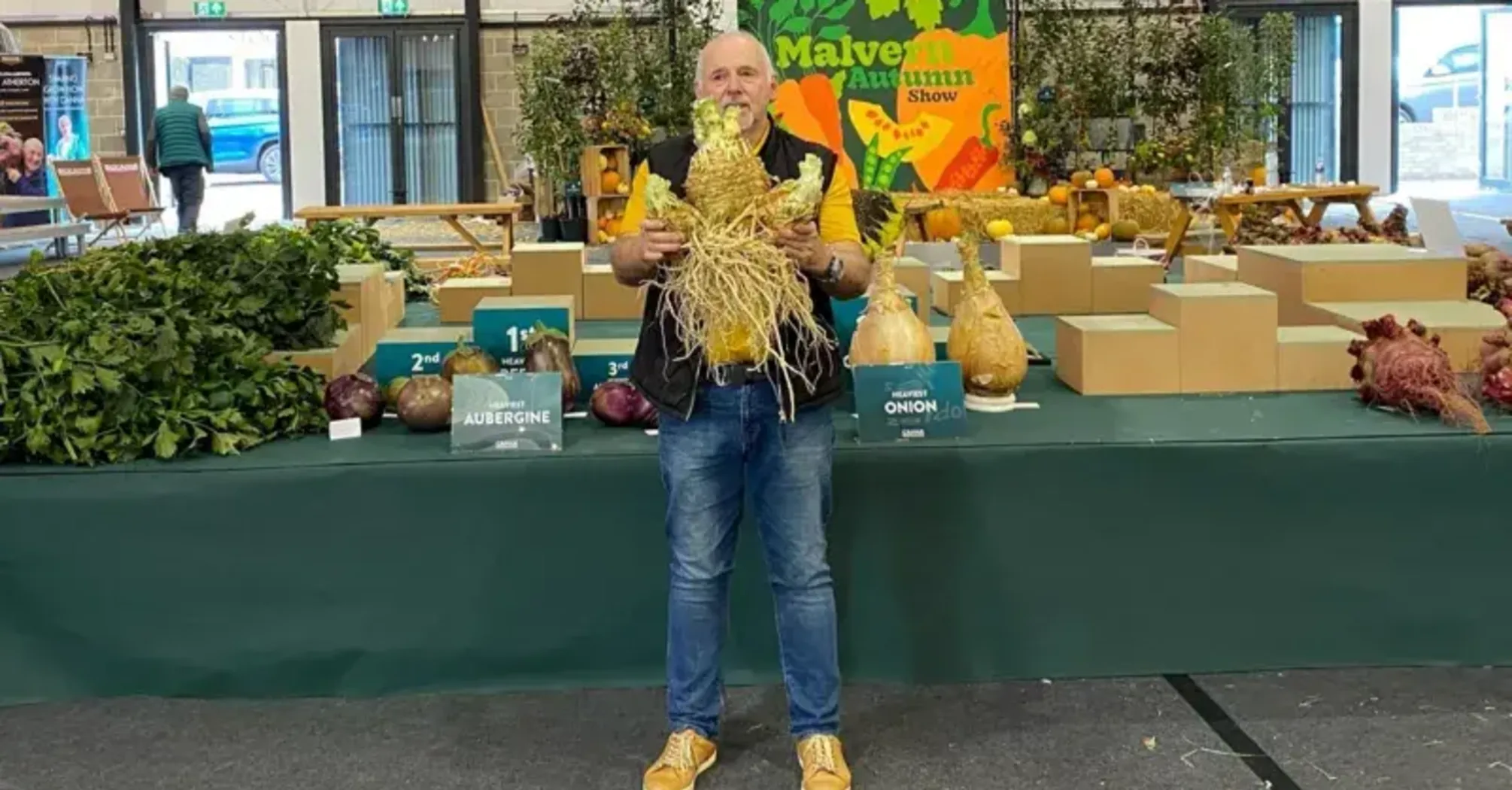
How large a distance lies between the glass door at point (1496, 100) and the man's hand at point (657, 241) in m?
19.8

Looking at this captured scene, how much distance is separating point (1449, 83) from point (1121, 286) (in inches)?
669

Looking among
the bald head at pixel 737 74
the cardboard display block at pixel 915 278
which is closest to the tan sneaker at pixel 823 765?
the bald head at pixel 737 74

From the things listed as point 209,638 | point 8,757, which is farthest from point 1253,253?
point 8,757

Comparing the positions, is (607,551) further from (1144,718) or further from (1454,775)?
→ (1454,775)

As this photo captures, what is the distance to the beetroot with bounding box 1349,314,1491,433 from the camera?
312 centimetres

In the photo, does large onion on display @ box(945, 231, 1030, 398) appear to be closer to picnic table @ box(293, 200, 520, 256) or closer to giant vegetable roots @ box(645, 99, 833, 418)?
giant vegetable roots @ box(645, 99, 833, 418)

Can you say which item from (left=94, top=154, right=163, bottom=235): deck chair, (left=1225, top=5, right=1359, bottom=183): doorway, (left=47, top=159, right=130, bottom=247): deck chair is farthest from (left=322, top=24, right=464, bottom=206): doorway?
(left=1225, top=5, right=1359, bottom=183): doorway

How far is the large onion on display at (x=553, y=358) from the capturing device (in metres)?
3.37

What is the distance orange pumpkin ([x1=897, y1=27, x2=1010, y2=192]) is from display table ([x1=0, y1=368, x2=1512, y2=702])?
22.8 feet

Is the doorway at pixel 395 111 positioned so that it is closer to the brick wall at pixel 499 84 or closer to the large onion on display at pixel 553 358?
the brick wall at pixel 499 84

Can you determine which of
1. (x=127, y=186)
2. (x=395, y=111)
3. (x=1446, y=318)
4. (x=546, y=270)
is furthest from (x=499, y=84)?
(x=1446, y=318)

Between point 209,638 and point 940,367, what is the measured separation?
149cm

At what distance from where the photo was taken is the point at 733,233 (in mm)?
2340

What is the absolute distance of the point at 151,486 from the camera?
2.89 meters
